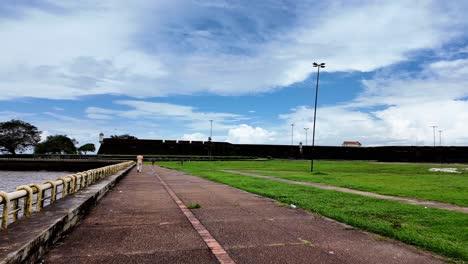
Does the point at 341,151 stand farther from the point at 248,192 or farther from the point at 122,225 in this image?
the point at 122,225

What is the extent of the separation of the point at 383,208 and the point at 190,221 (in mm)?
5376

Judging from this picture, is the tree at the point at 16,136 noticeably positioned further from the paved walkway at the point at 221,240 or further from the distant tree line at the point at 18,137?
the paved walkway at the point at 221,240


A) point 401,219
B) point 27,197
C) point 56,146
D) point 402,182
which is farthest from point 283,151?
point 27,197

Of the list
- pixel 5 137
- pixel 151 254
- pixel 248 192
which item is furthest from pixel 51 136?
pixel 151 254

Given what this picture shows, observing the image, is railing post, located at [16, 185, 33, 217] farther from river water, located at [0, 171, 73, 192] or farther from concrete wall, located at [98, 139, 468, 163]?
concrete wall, located at [98, 139, 468, 163]

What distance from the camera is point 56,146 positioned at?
108 m

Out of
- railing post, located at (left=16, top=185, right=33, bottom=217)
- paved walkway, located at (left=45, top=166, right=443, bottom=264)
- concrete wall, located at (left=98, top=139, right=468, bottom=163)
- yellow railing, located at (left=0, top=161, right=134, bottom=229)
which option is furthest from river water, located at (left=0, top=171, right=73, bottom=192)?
concrete wall, located at (left=98, top=139, right=468, bottom=163)

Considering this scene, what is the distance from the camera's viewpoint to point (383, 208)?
10.4m

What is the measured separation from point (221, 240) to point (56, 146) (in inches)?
4445

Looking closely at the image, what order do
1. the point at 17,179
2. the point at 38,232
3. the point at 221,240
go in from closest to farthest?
the point at 38,232
the point at 221,240
the point at 17,179

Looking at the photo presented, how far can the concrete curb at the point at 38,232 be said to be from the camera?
4363mm

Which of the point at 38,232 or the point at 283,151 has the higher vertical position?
the point at 283,151

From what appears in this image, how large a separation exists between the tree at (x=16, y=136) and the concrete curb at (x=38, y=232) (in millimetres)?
100001

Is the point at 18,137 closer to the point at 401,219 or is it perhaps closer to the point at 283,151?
the point at 283,151
